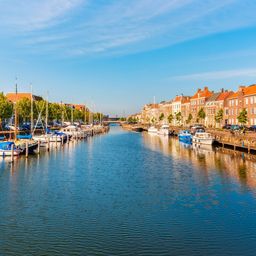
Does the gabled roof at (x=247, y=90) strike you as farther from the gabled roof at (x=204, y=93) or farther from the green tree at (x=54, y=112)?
the green tree at (x=54, y=112)

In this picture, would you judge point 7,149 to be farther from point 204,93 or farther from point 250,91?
point 204,93

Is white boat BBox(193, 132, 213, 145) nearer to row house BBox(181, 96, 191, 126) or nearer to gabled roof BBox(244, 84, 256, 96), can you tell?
gabled roof BBox(244, 84, 256, 96)

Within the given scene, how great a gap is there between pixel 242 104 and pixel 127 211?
95.4m

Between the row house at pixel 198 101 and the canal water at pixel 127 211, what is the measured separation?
11009 centimetres

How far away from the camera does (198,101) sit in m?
166

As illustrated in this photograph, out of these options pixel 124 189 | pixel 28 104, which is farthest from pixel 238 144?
pixel 28 104

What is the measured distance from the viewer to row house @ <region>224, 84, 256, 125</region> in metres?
110

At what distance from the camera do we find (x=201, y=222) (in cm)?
2708

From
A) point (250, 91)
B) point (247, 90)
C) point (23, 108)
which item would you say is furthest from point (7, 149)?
point (247, 90)

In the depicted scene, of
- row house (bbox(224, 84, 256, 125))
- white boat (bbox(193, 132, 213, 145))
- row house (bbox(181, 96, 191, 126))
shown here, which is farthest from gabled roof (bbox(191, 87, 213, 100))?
white boat (bbox(193, 132, 213, 145))

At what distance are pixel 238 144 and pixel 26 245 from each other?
61897 mm

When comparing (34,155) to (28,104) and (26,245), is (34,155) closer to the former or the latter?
(26,245)

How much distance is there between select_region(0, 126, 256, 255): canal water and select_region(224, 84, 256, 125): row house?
6137cm

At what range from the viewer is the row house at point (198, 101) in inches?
6305
